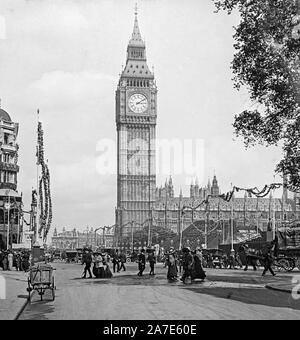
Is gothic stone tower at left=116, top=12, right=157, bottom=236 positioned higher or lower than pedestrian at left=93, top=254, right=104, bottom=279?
higher

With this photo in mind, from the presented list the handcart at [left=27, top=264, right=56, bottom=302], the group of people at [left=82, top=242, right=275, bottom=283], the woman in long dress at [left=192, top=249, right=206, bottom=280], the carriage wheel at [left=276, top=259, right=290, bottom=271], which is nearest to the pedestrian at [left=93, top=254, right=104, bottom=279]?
the group of people at [left=82, top=242, right=275, bottom=283]

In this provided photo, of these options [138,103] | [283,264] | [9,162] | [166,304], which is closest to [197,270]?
[166,304]

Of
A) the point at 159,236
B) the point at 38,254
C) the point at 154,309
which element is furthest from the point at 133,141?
the point at 154,309

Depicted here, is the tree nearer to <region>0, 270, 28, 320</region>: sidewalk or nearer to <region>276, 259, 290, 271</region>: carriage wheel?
<region>0, 270, 28, 320</region>: sidewalk

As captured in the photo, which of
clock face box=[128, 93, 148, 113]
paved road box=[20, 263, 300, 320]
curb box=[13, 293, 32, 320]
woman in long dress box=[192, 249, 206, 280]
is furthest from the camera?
clock face box=[128, 93, 148, 113]

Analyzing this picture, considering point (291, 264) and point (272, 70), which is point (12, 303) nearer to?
point (272, 70)

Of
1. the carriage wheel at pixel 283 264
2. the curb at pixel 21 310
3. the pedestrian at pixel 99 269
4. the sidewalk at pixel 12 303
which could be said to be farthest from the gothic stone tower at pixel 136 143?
the curb at pixel 21 310

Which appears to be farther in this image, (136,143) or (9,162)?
(136,143)
